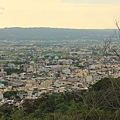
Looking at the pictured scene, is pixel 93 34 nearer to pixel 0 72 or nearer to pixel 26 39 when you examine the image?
pixel 26 39

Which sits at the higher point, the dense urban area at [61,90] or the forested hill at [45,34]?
the forested hill at [45,34]

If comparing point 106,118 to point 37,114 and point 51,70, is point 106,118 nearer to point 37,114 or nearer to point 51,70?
point 37,114

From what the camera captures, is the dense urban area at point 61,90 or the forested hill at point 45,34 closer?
the dense urban area at point 61,90

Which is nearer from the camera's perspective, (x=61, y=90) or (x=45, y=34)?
(x=61, y=90)

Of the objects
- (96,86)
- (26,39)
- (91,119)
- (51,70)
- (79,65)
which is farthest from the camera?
(26,39)

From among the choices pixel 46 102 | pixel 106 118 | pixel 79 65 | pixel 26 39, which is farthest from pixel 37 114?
pixel 26 39

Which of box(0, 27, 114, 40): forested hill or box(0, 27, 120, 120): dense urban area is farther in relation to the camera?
box(0, 27, 114, 40): forested hill

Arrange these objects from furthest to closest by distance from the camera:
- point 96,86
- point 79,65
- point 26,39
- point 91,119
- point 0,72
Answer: point 26,39 → point 79,65 → point 0,72 → point 96,86 → point 91,119

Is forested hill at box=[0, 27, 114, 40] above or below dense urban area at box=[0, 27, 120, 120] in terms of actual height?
above

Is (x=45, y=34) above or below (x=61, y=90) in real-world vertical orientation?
above

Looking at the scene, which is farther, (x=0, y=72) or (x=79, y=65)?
(x=79, y=65)
